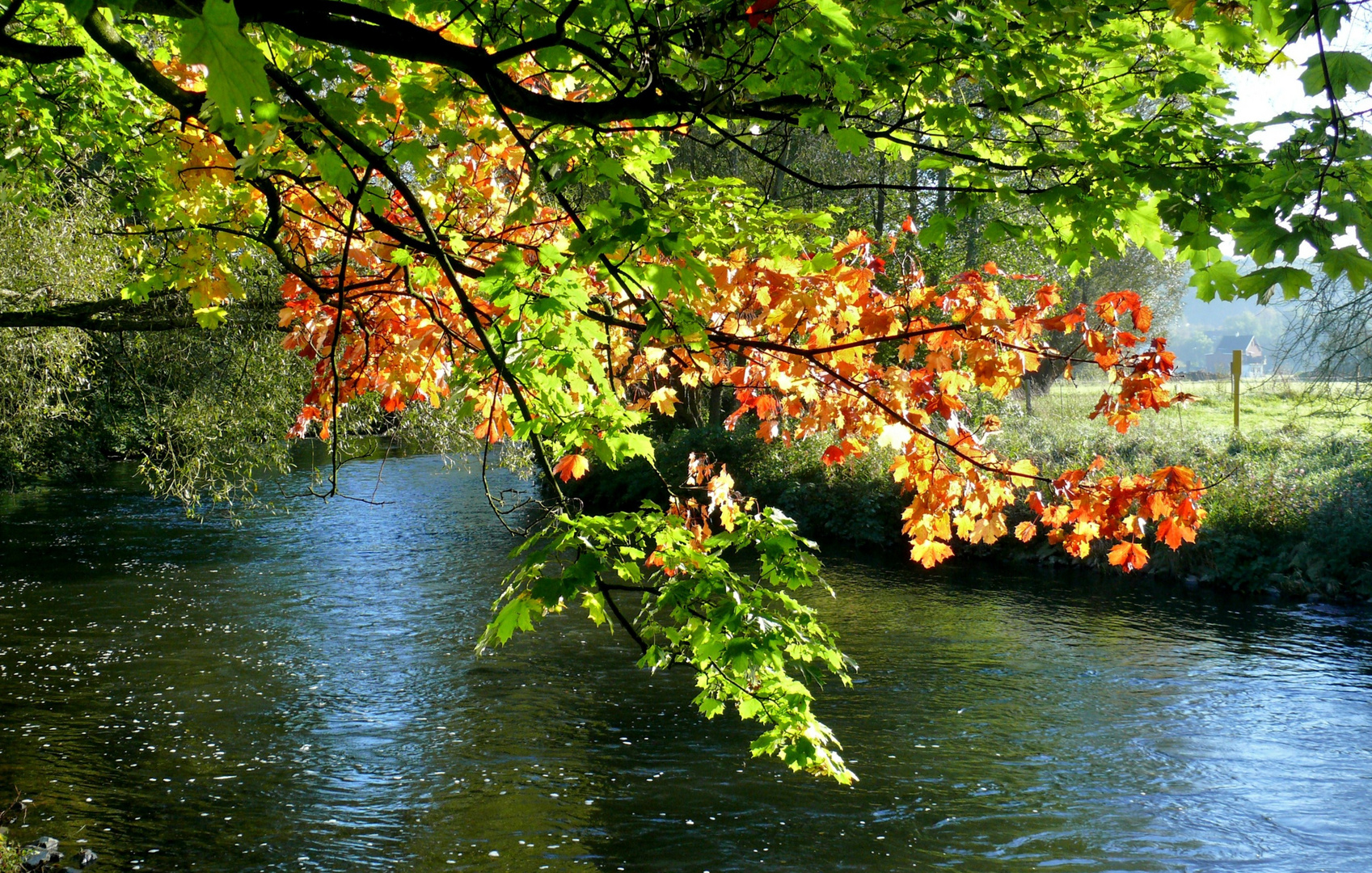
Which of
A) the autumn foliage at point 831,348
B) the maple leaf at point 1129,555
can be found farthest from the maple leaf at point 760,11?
the maple leaf at point 1129,555

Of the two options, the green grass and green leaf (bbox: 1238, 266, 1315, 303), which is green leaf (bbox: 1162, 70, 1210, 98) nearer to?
green leaf (bbox: 1238, 266, 1315, 303)

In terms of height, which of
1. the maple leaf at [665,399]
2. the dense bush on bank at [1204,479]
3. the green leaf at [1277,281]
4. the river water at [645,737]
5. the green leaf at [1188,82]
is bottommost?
the river water at [645,737]

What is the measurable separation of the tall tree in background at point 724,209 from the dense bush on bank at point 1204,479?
32.5ft

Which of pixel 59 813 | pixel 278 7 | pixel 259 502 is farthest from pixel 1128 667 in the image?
pixel 259 502

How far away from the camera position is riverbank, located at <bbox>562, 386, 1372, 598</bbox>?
13422mm

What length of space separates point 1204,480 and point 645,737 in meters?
10.3

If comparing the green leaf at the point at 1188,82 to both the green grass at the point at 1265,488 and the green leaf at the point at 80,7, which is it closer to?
the green leaf at the point at 80,7

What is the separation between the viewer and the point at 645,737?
→ 29.9ft

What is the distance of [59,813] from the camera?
742 centimetres

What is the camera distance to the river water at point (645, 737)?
7.09m

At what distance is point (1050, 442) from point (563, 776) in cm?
1245

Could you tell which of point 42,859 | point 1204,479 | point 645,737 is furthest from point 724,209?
point 1204,479

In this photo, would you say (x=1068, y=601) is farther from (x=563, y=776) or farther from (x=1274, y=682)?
(x=563, y=776)

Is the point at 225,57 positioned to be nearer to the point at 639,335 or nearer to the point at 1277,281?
the point at 1277,281
